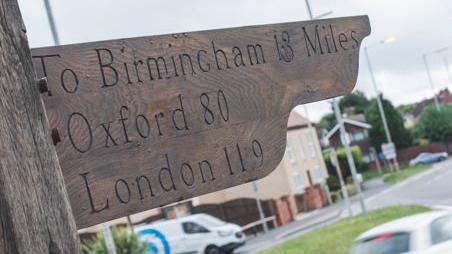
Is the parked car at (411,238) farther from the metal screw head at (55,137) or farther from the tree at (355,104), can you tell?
the tree at (355,104)

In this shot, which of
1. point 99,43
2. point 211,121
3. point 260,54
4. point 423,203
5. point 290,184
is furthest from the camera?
point 290,184

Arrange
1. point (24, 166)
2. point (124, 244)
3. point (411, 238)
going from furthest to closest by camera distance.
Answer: point (124, 244) → point (411, 238) → point (24, 166)

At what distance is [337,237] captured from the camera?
62.6 ft

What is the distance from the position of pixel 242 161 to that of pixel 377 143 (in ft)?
223

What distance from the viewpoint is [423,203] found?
26.0 m

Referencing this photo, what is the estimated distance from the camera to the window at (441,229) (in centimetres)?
882

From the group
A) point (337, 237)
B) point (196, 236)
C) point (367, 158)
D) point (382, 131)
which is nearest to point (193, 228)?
point (196, 236)

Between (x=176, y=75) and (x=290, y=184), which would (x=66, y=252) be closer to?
(x=176, y=75)

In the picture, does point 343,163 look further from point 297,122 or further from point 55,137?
point 55,137

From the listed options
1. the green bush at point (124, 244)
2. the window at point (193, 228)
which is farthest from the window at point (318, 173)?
the green bush at point (124, 244)

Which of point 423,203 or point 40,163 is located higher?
point 40,163

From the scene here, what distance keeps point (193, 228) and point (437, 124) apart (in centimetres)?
4688

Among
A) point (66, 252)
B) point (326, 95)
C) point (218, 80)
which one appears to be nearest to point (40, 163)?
point (66, 252)

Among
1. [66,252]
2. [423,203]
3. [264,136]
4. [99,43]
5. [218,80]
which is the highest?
[99,43]
